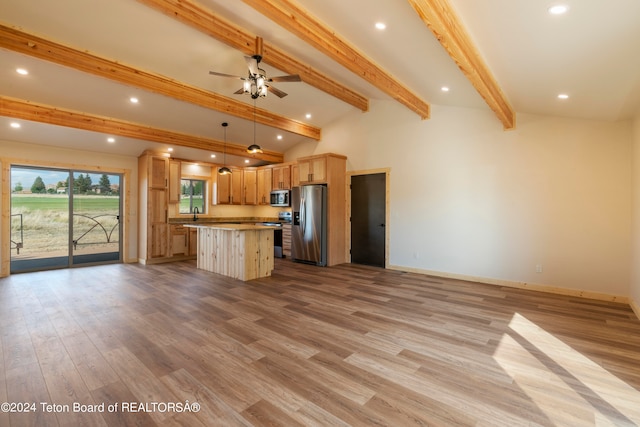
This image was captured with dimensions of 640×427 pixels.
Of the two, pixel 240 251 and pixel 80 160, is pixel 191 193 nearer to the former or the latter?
pixel 80 160

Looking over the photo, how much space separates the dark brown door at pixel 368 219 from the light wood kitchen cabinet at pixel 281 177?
192cm

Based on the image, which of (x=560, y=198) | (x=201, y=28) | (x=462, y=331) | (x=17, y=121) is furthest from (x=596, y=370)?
(x=17, y=121)

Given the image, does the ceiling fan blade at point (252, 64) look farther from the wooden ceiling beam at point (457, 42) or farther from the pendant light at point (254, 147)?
the wooden ceiling beam at point (457, 42)

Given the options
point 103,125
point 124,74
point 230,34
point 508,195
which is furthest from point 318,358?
point 103,125

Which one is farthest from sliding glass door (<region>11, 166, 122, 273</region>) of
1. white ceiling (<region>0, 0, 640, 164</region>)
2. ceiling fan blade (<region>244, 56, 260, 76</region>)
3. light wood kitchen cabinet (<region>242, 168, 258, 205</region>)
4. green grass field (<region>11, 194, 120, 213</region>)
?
ceiling fan blade (<region>244, 56, 260, 76</region>)

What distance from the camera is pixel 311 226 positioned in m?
6.84

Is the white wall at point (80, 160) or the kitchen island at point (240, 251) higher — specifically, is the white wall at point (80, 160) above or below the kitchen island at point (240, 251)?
above

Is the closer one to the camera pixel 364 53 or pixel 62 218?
pixel 364 53

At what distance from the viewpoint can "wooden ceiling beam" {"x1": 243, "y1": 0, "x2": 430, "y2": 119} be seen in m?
3.02

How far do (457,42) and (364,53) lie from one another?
5.26 feet

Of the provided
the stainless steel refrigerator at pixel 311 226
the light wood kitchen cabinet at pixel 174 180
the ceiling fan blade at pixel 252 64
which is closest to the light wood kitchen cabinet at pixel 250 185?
the light wood kitchen cabinet at pixel 174 180

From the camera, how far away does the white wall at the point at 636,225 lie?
3.73 m

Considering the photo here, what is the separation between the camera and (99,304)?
12.9 feet

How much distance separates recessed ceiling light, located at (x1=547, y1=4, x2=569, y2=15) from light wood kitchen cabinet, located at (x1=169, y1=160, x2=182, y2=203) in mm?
7481
